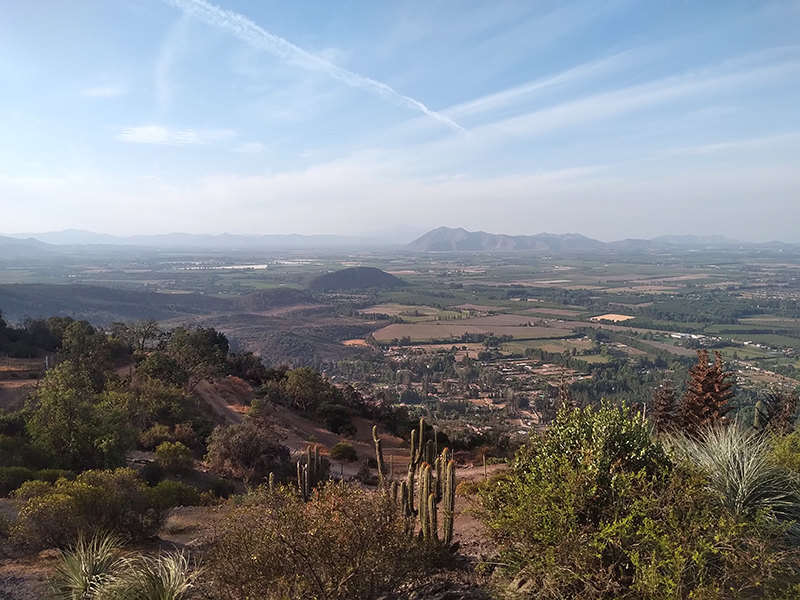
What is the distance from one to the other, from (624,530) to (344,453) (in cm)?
1827

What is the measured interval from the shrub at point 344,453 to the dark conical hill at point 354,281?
326ft

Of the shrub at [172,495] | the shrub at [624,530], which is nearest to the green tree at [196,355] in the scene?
the shrub at [172,495]

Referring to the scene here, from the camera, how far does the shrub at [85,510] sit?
29.5 feet

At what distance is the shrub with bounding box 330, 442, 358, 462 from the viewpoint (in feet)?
74.4

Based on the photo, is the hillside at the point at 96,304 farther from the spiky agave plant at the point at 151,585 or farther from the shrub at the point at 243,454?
the spiky agave plant at the point at 151,585

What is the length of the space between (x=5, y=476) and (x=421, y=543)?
11.5 metres

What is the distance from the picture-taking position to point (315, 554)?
20.7 feet

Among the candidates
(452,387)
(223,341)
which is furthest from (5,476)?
(452,387)

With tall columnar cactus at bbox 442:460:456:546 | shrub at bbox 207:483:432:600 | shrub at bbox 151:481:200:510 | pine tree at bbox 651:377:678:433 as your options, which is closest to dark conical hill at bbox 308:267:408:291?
pine tree at bbox 651:377:678:433

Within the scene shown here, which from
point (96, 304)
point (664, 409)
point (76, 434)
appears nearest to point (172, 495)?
point (76, 434)

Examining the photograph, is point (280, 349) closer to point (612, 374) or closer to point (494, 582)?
point (612, 374)

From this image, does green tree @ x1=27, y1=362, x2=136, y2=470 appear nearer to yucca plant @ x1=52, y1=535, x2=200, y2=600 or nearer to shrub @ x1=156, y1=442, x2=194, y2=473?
shrub @ x1=156, y1=442, x2=194, y2=473

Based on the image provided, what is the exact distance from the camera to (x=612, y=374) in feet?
158

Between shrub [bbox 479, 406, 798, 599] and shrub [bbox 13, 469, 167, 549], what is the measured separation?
745 cm
